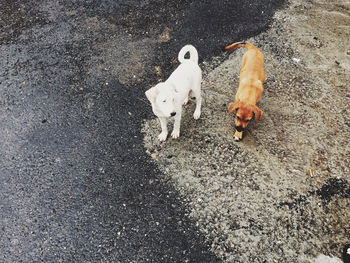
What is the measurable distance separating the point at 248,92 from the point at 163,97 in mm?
1306

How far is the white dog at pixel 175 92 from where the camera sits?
10.1 feet

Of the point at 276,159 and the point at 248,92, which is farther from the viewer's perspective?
the point at 276,159

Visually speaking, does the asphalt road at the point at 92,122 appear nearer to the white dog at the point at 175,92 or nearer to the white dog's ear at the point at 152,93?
the white dog at the point at 175,92

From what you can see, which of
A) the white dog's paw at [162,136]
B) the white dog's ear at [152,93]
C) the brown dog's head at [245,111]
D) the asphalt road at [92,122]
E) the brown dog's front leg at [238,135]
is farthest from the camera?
the white dog's paw at [162,136]

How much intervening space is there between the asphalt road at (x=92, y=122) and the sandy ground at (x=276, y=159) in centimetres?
33

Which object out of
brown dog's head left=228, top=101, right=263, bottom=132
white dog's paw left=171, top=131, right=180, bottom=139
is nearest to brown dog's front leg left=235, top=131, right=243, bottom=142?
brown dog's head left=228, top=101, right=263, bottom=132

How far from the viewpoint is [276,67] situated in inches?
193

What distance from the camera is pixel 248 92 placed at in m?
3.62

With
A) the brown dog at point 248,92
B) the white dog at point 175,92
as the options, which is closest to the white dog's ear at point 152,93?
the white dog at point 175,92

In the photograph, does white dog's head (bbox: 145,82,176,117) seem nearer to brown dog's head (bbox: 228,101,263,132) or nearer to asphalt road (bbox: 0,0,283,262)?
brown dog's head (bbox: 228,101,263,132)

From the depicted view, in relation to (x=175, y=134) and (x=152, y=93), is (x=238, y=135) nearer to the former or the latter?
(x=175, y=134)

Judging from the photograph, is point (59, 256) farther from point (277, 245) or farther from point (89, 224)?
point (277, 245)

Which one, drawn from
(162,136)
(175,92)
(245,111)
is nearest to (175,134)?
(162,136)

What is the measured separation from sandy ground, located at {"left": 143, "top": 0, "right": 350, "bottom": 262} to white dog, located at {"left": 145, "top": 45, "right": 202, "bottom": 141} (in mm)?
379
